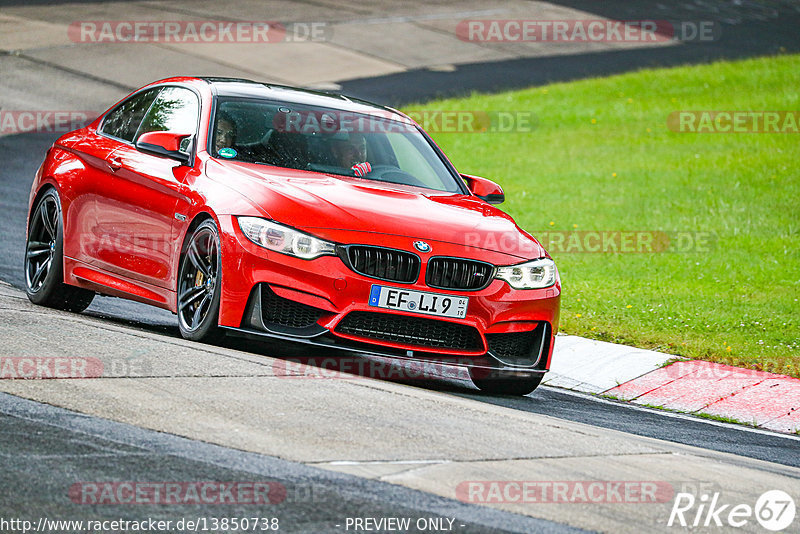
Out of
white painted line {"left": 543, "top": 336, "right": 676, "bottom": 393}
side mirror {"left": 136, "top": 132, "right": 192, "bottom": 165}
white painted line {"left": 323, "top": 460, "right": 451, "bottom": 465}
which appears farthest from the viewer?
white painted line {"left": 543, "top": 336, "right": 676, "bottom": 393}

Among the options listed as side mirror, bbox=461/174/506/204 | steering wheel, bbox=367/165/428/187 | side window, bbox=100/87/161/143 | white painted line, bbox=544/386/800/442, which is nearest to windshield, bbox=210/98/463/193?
steering wheel, bbox=367/165/428/187

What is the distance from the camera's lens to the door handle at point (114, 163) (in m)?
8.70

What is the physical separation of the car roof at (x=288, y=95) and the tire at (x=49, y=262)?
148cm

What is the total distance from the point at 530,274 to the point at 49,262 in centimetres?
360

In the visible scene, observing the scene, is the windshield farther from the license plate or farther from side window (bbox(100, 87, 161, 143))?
the license plate

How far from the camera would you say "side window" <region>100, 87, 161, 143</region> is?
9211mm

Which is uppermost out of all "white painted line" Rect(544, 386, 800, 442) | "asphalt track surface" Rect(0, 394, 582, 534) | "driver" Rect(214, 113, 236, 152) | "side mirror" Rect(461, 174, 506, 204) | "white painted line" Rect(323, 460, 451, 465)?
"driver" Rect(214, 113, 236, 152)

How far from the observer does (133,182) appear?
27.8ft

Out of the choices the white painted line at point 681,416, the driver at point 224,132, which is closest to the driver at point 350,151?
the driver at point 224,132

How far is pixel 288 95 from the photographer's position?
29.5 ft

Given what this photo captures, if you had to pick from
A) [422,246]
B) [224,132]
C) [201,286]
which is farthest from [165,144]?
[422,246]

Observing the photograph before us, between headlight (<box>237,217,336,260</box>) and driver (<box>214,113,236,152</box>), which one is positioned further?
driver (<box>214,113,236,152</box>)

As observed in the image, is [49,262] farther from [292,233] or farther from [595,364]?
[595,364]

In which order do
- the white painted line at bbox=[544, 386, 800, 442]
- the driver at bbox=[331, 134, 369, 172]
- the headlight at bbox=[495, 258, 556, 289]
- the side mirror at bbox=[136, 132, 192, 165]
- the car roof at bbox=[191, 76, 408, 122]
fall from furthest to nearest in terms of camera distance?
1. the car roof at bbox=[191, 76, 408, 122]
2. the driver at bbox=[331, 134, 369, 172]
3. the white painted line at bbox=[544, 386, 800, 442]
4. the side mirror at bbox=[136, 132, 192, 165]
5. the headlight at bbox=[495, 258, 556, 289]
